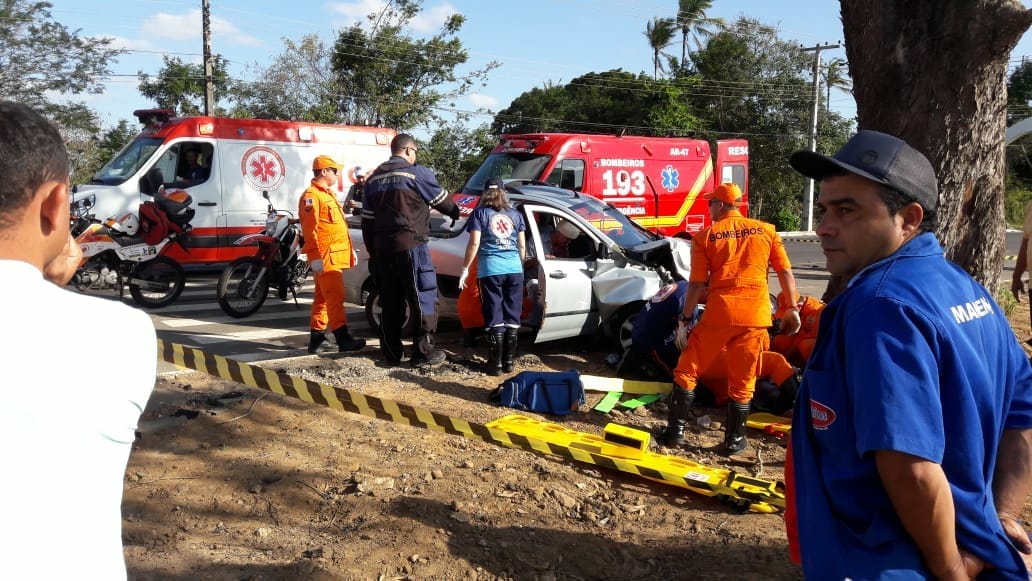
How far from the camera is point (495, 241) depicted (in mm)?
7008

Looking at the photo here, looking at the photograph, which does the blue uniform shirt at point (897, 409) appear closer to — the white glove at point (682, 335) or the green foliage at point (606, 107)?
the white glove at point (682, 335)

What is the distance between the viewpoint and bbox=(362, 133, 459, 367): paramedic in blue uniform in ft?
22.7

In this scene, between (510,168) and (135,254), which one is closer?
(135,254)

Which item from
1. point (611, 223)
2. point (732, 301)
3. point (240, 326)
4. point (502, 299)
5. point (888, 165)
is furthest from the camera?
point (240, 326)

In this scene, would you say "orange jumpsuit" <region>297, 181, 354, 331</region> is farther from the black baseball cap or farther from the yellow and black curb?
the black baseball cap

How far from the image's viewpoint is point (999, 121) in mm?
5801

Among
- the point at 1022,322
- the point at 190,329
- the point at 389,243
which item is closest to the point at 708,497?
the point at 389,243

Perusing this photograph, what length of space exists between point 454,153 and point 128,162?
755 inches

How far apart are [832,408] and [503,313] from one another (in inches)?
218

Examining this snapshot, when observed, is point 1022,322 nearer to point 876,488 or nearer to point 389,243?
point 389,243

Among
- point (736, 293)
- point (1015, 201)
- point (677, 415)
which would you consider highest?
point (1015, 201)

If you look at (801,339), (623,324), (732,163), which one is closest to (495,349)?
(623,324)

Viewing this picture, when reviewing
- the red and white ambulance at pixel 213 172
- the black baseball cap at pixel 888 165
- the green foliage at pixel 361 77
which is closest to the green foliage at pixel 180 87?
the green foliage at pixel 361 77

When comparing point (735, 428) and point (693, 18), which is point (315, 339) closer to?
point (735, 428)
